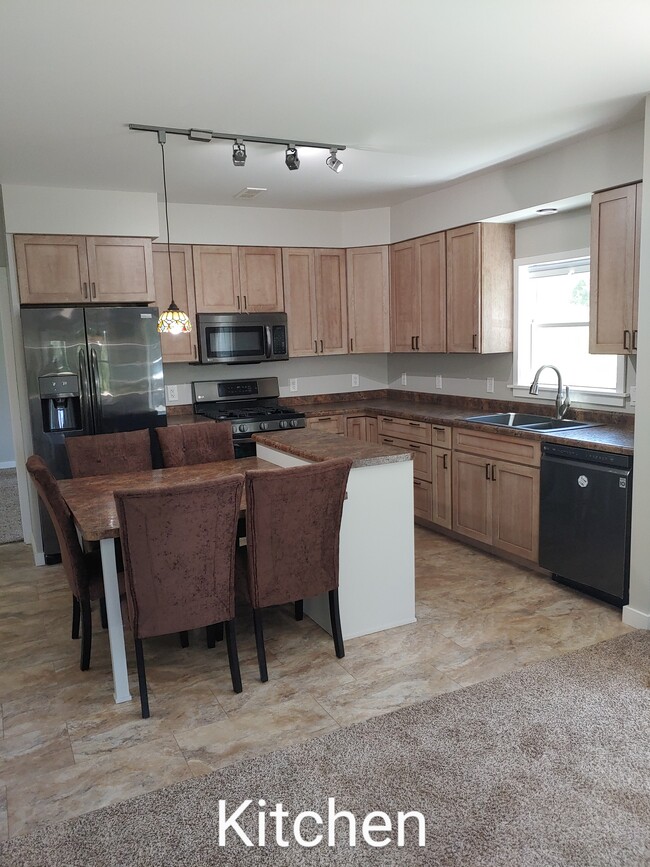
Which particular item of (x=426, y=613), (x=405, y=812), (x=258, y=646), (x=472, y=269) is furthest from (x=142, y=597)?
(x=472, y=269)

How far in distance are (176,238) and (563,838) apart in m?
4.52

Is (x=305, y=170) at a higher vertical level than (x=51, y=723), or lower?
higher

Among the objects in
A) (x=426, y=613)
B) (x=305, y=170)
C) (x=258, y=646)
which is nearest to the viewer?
(x=258, y=646)

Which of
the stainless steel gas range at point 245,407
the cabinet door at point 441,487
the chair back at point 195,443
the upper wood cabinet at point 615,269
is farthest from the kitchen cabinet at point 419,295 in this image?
the chair back at point 195,443

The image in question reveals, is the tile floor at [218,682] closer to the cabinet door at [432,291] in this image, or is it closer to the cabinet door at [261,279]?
the cabinet door at [432,291]

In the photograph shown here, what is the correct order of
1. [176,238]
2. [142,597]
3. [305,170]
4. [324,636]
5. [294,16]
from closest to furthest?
[294,16] → [142,597] → [324,636] → [305,170] → [176,238]

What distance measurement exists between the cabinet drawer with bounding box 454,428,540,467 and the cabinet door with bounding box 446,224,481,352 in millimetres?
681

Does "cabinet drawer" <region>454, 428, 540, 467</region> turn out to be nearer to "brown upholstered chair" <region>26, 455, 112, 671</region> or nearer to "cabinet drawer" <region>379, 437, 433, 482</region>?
"cabinet drawer" <region>379, 437, 433, 482</region>

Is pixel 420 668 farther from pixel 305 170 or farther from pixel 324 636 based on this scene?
pixel 305 170

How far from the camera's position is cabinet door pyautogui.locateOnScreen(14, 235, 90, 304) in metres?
4.35

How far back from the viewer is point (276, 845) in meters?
1.97

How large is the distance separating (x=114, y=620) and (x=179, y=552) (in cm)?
46

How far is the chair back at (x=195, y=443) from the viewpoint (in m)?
3.98

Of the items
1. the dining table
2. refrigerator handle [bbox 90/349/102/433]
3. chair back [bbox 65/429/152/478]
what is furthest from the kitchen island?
refrigerator handle [bbox 90/349/102/433]
